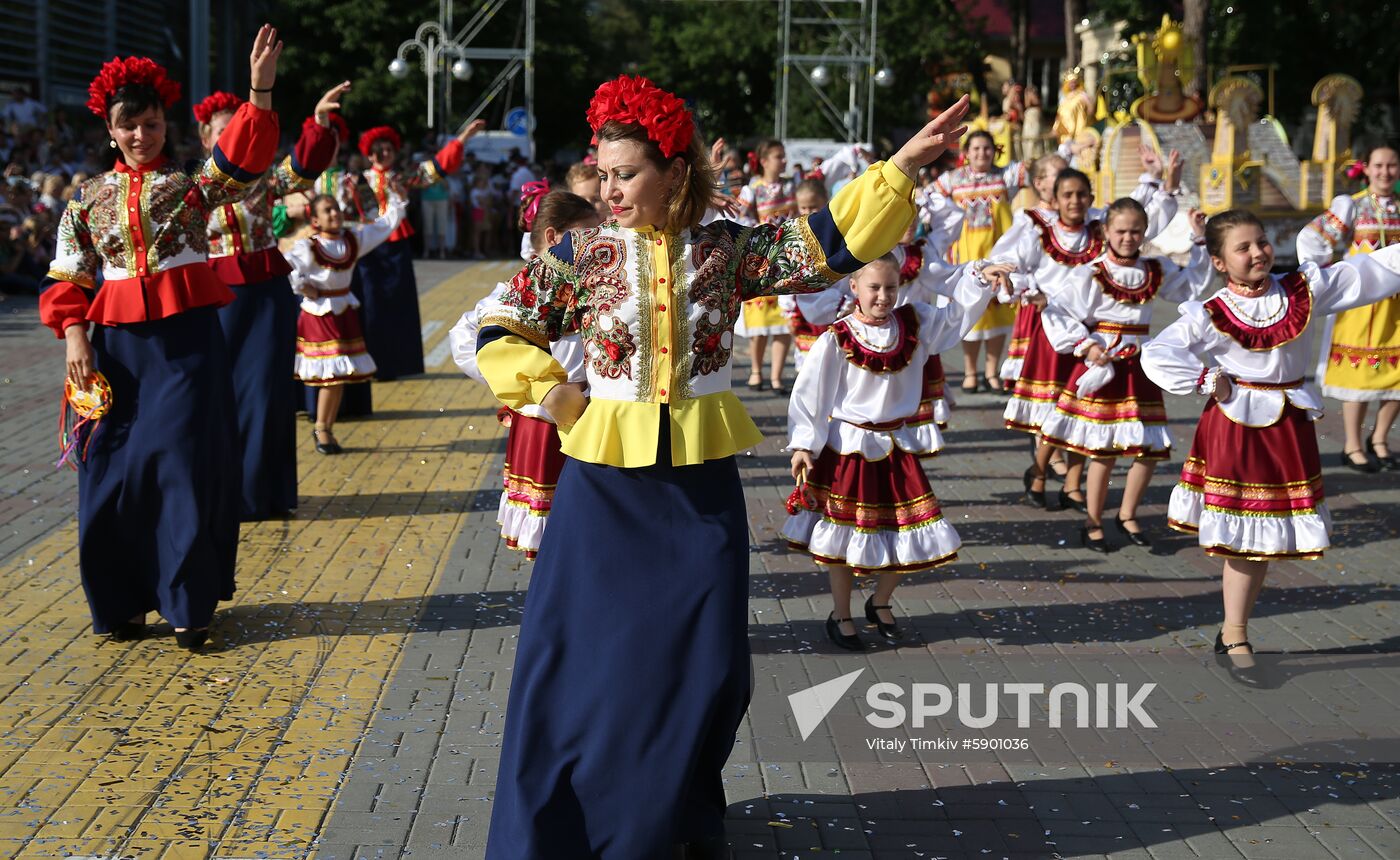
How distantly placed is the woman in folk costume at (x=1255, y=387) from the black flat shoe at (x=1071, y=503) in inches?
111

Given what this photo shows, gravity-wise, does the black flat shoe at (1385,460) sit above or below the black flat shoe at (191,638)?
above

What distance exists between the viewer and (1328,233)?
1020 cm

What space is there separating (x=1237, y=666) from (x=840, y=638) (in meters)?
1.54

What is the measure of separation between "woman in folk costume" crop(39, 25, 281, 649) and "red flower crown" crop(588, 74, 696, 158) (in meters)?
2.43

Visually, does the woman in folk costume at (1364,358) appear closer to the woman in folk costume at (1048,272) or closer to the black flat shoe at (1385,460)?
the black flat shoe at (1385,460)

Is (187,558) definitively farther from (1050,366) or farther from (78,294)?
(1050,366)

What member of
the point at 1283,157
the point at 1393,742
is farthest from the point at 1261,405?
the point at 1283,157

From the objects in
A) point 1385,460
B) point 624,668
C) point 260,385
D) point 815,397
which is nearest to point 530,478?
point 815,397

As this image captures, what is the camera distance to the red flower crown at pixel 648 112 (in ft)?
13.4

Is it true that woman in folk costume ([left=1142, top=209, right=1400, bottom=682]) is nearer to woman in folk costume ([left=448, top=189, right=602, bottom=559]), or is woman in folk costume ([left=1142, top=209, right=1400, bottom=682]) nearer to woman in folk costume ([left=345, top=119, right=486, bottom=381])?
woman in folk costume ([left=448, top=189, right=602, bottom=559])

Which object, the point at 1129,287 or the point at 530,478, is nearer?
the point at 530,478

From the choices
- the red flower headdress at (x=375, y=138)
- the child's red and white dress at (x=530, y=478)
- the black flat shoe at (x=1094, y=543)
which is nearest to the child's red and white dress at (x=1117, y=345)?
the black flat shoe at (x=1094, y=543)

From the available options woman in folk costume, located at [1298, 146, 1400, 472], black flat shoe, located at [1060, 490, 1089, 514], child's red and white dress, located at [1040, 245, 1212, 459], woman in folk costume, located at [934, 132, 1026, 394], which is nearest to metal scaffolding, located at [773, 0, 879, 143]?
woman in folk costume, located at [934, 132, 1026, 394]

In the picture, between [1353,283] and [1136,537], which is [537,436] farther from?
[1136,537]
